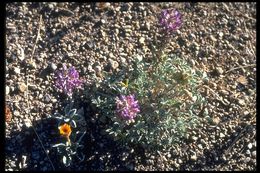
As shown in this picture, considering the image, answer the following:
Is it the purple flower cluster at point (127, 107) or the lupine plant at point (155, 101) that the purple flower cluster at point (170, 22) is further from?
the purple flower cluster at point (127, 107)

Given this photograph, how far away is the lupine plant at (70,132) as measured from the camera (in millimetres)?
3380

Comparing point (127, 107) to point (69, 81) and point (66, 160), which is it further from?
point (66, 160)

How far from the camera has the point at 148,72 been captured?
12.4 feet

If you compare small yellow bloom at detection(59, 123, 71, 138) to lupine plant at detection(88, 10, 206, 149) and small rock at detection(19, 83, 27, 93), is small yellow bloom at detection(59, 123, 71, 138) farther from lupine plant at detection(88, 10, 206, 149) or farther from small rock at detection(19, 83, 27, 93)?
small rock at detection(19, 83, 27, 93)

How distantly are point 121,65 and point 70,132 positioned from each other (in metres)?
0.77

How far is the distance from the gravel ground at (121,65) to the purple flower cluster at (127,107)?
0.44 meters

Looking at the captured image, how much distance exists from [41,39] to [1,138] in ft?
2.94

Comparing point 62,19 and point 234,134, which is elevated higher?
point 62,19

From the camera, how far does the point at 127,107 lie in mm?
3199

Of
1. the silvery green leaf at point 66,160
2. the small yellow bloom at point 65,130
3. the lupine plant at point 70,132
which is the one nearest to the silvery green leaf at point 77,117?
the lupine plant at point 70,132

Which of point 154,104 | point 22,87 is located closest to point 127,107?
point 154,104

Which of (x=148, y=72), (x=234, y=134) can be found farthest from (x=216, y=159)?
(x=148, y=72)

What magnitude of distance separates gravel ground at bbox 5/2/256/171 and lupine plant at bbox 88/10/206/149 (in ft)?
0.50

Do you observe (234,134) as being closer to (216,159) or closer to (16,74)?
(216,159)
